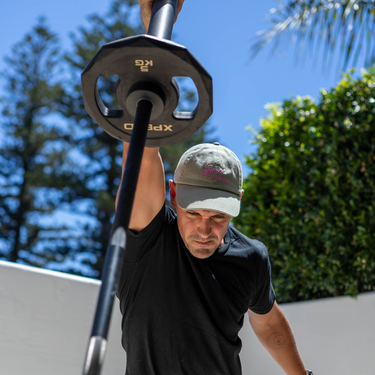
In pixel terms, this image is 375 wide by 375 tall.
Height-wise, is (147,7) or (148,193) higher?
(147,7)

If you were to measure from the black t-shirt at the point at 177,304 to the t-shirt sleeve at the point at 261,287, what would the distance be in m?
0.03

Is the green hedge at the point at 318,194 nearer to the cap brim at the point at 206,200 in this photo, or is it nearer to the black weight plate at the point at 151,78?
the cap brim at the point at 206,200

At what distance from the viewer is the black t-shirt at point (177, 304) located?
1.37m

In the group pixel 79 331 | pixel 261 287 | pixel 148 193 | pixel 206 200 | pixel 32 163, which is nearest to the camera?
pixel 148 193

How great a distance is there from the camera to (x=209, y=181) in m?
1.40

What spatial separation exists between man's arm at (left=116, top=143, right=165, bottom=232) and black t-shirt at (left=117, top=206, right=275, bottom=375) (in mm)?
40

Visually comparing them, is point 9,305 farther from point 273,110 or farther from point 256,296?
point 273,110

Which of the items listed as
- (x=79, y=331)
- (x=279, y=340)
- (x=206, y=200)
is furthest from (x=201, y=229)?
(x=79, y=331)

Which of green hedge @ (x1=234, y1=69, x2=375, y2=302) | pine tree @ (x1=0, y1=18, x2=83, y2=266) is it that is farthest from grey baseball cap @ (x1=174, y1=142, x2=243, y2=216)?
pine tree @ (x1=0, y1=18, x2=83, y2=266)

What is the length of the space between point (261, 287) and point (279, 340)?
0.27 meters

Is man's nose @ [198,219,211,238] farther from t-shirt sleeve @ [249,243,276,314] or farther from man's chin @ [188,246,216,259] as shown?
t-shirt sleeve @ [249,243,276,314]

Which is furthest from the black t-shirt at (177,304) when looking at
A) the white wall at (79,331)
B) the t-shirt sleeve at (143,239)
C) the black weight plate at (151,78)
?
the white wall at (79,331)

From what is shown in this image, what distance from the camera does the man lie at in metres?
1.37

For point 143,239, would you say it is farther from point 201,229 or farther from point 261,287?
point 261,287
